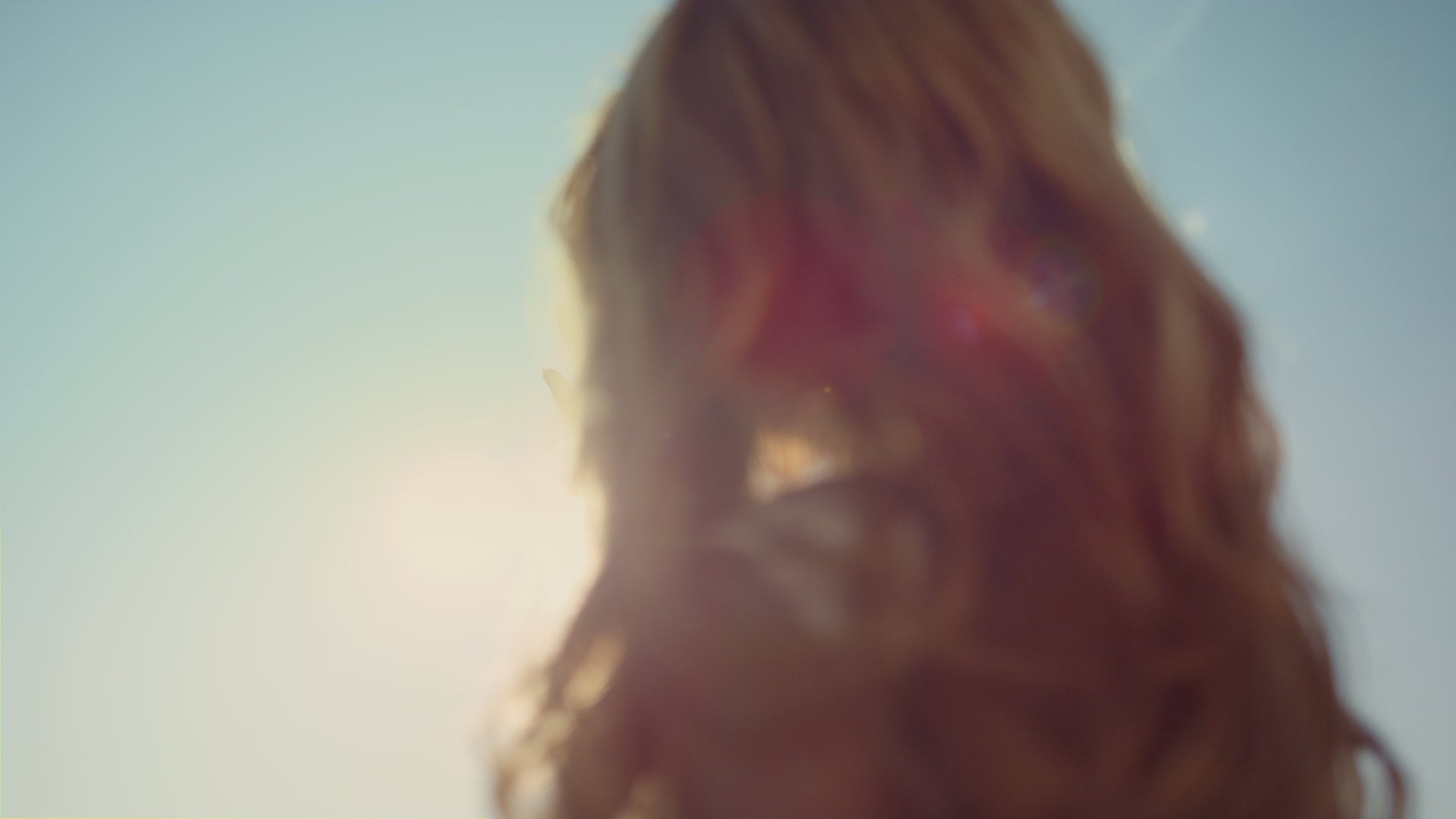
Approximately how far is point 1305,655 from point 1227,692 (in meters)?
0.15

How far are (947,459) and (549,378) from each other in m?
0.94

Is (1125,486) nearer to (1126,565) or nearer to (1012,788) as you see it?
(1126,565)

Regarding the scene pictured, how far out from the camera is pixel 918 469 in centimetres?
136

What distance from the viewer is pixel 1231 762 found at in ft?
4.08

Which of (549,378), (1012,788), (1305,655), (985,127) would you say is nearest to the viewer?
(1012,788)

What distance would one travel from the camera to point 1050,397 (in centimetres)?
140

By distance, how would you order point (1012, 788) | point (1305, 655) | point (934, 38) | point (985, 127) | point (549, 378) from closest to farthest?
point (1012, 788) < point (1305, 655) < point (985, 127) < point (934, 38) < point (549, 378)

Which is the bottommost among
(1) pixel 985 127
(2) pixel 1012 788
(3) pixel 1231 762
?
(3) pixel 1231 762

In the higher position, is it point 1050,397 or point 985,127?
point 985,127

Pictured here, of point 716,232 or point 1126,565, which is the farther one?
point 716,232

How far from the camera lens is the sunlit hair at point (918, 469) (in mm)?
1252

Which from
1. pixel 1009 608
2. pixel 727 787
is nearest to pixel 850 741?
pixel 727 787

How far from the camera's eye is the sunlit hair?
1252 mm

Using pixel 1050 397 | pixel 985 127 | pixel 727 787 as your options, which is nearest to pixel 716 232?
pixel 985 127
